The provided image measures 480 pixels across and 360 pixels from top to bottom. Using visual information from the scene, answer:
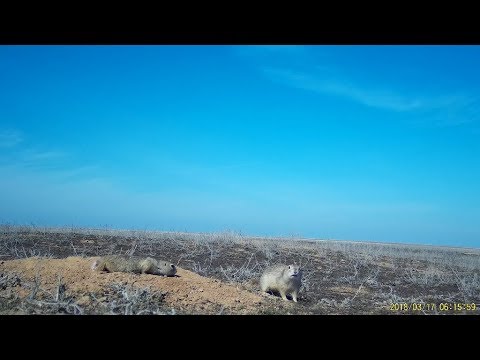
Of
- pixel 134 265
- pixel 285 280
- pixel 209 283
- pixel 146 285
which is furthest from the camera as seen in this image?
pixel 134 265

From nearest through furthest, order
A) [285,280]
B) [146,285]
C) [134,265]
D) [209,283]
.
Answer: [146,285] < [209,283] < [285,280] < [134,265]

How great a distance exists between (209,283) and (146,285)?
1.10 m

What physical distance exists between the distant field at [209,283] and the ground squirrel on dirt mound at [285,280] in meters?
0.30

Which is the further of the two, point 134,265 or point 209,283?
point 134,265

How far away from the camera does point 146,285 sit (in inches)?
253

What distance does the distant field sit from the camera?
588cm

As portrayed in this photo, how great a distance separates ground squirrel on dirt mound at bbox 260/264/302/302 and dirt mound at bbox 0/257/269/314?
708 mm

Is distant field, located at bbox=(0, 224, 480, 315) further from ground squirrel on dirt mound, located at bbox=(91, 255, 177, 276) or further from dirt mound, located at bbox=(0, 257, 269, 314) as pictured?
ground squirrel on dirt mound, located at bbox=(91, 255, 177, 276)

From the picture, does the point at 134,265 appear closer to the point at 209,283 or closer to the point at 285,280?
the point at 209,283

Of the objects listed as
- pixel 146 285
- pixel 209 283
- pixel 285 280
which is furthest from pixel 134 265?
pixel 285 280

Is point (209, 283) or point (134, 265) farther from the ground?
point (134, 265)
